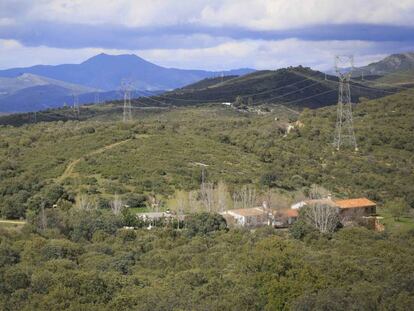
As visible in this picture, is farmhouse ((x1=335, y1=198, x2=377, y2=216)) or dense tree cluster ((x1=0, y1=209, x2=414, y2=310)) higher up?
dense tree cluster ((x1=0, y1=209, x2=414, y2=310))

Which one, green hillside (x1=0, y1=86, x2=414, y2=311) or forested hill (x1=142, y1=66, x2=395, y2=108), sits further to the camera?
forested hill (x1=142, y1=66, x2=395, y2=108)

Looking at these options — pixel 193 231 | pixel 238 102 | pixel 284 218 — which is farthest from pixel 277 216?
pixel 238 102

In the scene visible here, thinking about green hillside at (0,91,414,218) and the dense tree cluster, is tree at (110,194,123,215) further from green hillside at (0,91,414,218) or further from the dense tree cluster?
green hillside at (0,91,414,218)

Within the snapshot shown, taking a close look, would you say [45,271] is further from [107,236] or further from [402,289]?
[402,289]

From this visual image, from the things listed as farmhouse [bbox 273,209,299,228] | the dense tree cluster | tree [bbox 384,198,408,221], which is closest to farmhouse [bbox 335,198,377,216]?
tree [bbox 384,198,408,221]

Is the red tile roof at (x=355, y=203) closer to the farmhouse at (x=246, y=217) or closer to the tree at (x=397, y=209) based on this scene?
the tree at (x=397, y=209)

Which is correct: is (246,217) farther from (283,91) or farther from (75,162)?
(283,91)

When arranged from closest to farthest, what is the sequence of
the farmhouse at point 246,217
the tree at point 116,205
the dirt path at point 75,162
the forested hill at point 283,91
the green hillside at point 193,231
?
the green hillside at point 193,231 → the farmhouse at point 246,217 → the tree at point 116,205 → the dirt path at point 75,162 → the forested hill at point 283,91

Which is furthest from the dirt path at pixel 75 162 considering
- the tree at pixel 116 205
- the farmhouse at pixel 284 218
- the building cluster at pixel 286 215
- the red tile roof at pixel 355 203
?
the red tile roof at pixel 355 203

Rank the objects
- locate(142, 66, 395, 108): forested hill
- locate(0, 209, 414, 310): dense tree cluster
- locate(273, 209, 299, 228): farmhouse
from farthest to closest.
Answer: locate(142, 66, 395, 108): forested hill → locate(273, 209, 299, 228): farmhouse → locate(0, 209, 414, 310): dense tree cluster
